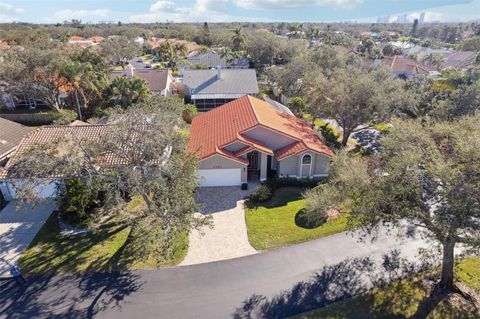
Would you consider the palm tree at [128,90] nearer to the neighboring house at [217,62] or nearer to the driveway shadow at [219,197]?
the driveway shadow at [219,197]

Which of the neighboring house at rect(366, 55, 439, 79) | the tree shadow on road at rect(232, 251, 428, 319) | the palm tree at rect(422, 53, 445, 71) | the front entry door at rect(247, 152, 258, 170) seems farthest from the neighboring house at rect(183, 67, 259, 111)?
the palm tree at rect(422, 53, 445, 71)

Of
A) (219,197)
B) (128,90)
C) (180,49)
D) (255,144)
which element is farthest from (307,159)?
(180,49)

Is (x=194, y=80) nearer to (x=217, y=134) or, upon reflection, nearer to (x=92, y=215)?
(x=217, y=134)

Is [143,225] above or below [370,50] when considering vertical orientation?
below

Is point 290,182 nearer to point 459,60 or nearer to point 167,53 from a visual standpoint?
point 167,53

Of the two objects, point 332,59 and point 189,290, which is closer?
point 189,290

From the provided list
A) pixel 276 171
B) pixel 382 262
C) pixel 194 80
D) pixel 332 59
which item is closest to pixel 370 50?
pixel 332 59
